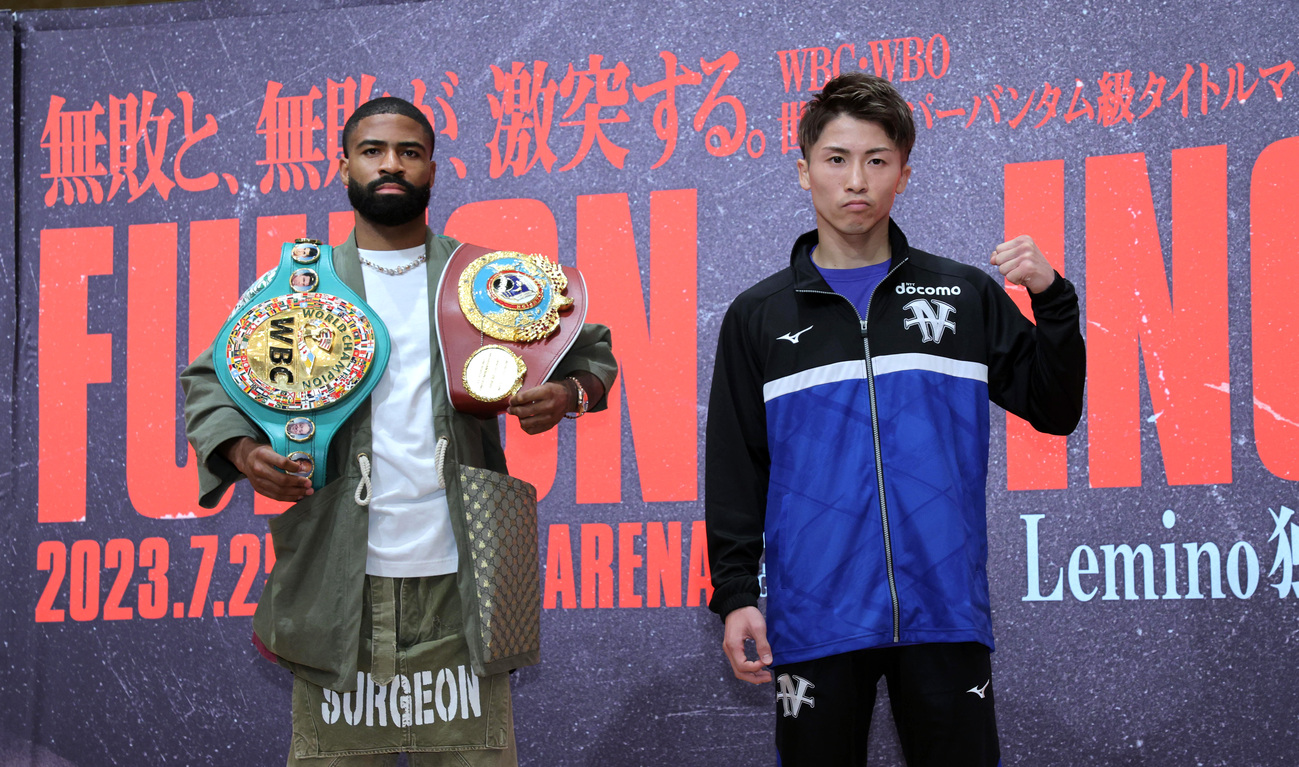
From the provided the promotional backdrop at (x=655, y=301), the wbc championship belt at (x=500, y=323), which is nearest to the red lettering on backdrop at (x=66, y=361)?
the promotional backdrop at (x=655, y=301)

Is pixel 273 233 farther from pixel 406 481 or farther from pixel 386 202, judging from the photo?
pixel 406 481

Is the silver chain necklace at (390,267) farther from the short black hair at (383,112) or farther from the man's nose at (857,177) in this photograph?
the man's nose at (857,177)

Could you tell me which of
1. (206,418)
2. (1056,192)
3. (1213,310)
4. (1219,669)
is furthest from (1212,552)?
(206,418)

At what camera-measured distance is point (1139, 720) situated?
8.41ft

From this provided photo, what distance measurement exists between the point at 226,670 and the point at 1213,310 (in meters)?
2.52

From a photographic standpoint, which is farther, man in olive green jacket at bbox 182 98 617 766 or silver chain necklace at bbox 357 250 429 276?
silver chain necklace at bbox 357 250 429 276

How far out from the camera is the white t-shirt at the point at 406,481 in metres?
1.76

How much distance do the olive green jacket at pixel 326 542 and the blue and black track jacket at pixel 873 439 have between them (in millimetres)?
399

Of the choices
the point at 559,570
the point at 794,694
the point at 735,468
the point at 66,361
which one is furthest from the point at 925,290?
the point at 66,361

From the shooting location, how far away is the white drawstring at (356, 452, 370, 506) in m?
1.75

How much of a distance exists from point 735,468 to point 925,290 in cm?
37

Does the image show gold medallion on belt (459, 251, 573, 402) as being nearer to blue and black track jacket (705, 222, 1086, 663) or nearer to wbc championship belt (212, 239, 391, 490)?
wbc championship belt (212, 239, 391, 490)

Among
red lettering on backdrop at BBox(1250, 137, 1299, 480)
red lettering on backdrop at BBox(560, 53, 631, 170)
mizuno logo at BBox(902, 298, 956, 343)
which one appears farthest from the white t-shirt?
red lettering on backdrop at BBox(1250, 137, 1299, 480)

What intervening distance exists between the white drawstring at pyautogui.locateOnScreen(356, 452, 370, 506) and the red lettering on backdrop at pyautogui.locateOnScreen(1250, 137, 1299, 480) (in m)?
1.97
